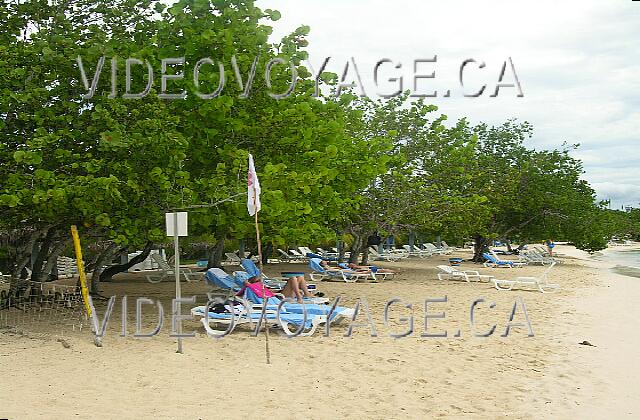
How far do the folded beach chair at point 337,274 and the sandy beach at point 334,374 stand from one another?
9046mm

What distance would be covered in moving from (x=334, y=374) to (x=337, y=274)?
14.2 meters

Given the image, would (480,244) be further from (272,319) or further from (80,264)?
(80,264)

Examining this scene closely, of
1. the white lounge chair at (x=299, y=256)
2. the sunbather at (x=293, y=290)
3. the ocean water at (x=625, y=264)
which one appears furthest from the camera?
the white lounge chair at (x=299, y=256)

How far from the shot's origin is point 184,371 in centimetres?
812

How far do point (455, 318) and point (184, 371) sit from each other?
271 inches

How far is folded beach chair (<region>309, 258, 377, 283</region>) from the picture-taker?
2192 cm

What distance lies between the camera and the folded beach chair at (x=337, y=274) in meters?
21.9

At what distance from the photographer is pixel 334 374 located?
815 centimetres

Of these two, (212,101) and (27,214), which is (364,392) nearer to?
(212,101)

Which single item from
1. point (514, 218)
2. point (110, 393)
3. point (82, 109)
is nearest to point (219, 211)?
point (82, 109)

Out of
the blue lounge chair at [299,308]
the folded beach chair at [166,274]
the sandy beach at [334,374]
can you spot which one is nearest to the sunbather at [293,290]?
the blue lounge chair at [299,308]

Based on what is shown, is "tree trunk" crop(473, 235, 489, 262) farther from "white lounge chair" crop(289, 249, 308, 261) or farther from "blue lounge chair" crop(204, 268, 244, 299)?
"blue lounge chair" crop(204, 268, 244, 299)

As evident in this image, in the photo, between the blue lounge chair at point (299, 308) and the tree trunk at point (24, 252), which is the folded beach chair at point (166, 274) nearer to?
the tree trunk at point (24, 252)

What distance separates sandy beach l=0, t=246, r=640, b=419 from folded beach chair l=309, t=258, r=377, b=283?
9046 mm
